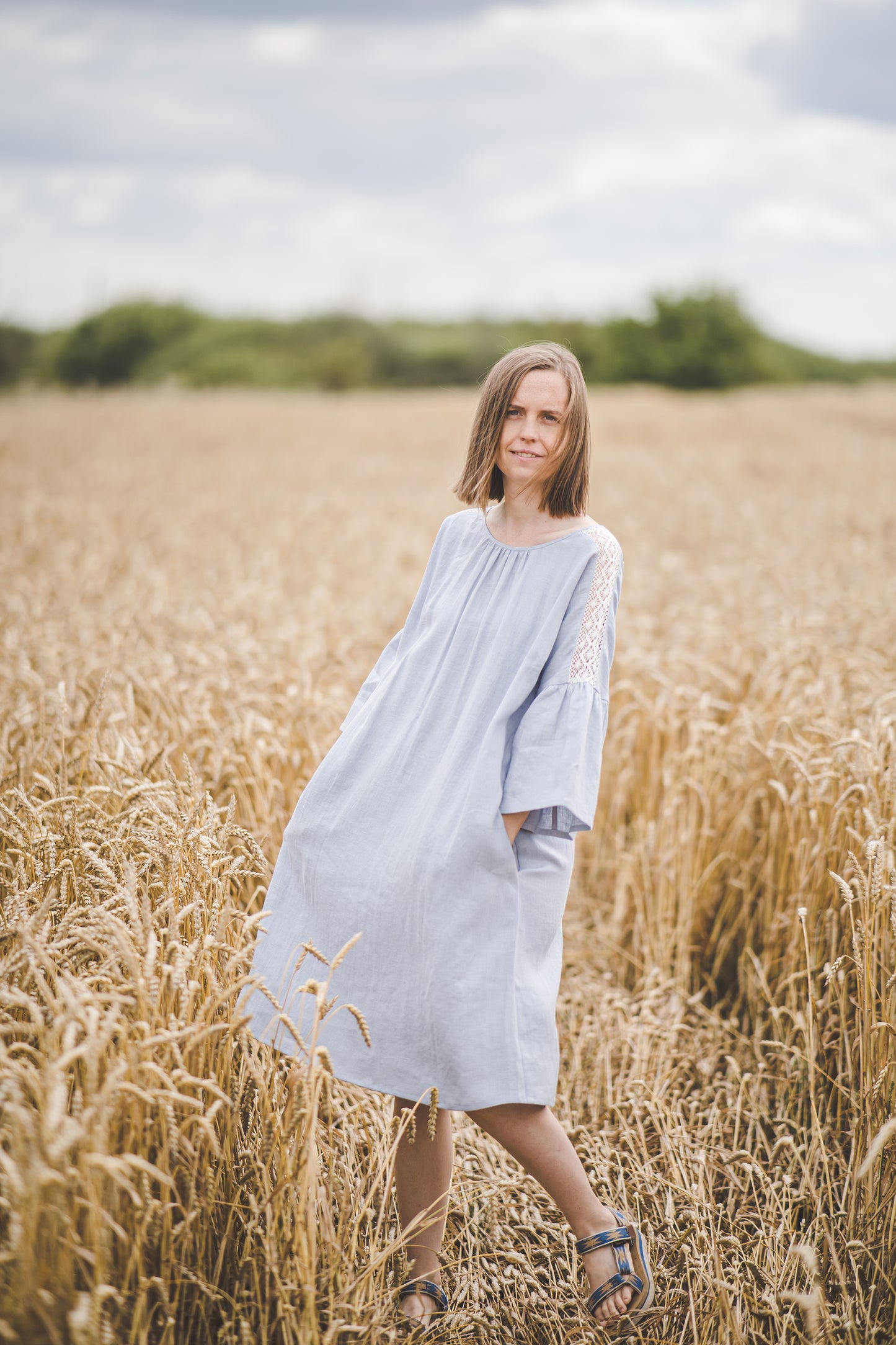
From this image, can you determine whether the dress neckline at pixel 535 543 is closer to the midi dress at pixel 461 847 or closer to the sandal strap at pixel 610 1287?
the midi dress at pixel 461 847

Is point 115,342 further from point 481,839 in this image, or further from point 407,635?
point 481,839

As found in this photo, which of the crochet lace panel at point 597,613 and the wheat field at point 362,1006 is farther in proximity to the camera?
the crochet lace panel at point 597,613

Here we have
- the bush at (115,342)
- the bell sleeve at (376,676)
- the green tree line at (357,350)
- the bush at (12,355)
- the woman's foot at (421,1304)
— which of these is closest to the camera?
the woman's foot at (421,1304)

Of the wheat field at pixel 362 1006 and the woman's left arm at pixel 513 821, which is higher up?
the woman's left arm at pixel 513 821

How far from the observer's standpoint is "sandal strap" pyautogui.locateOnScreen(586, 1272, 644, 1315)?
1654mm

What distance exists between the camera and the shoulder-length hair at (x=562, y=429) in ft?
5.65

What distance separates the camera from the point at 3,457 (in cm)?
1165

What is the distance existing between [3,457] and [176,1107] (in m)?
12.0

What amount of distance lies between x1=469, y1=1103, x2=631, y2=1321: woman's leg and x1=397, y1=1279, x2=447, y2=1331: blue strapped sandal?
0.91 feet

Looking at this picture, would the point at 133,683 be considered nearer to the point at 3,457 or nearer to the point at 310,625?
the point at 310,625

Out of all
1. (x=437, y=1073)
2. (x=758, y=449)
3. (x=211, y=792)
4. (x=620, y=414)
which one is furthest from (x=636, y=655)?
(x=620, y=414)

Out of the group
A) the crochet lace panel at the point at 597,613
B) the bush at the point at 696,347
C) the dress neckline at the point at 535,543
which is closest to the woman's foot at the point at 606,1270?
the crochet lace panel at the point at 597,613

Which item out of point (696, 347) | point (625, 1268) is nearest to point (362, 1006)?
point (625, 1268)

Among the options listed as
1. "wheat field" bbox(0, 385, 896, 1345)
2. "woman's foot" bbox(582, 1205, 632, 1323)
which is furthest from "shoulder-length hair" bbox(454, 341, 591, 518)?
"woman's foot" bbox(582, 1205, 632, 1323)
